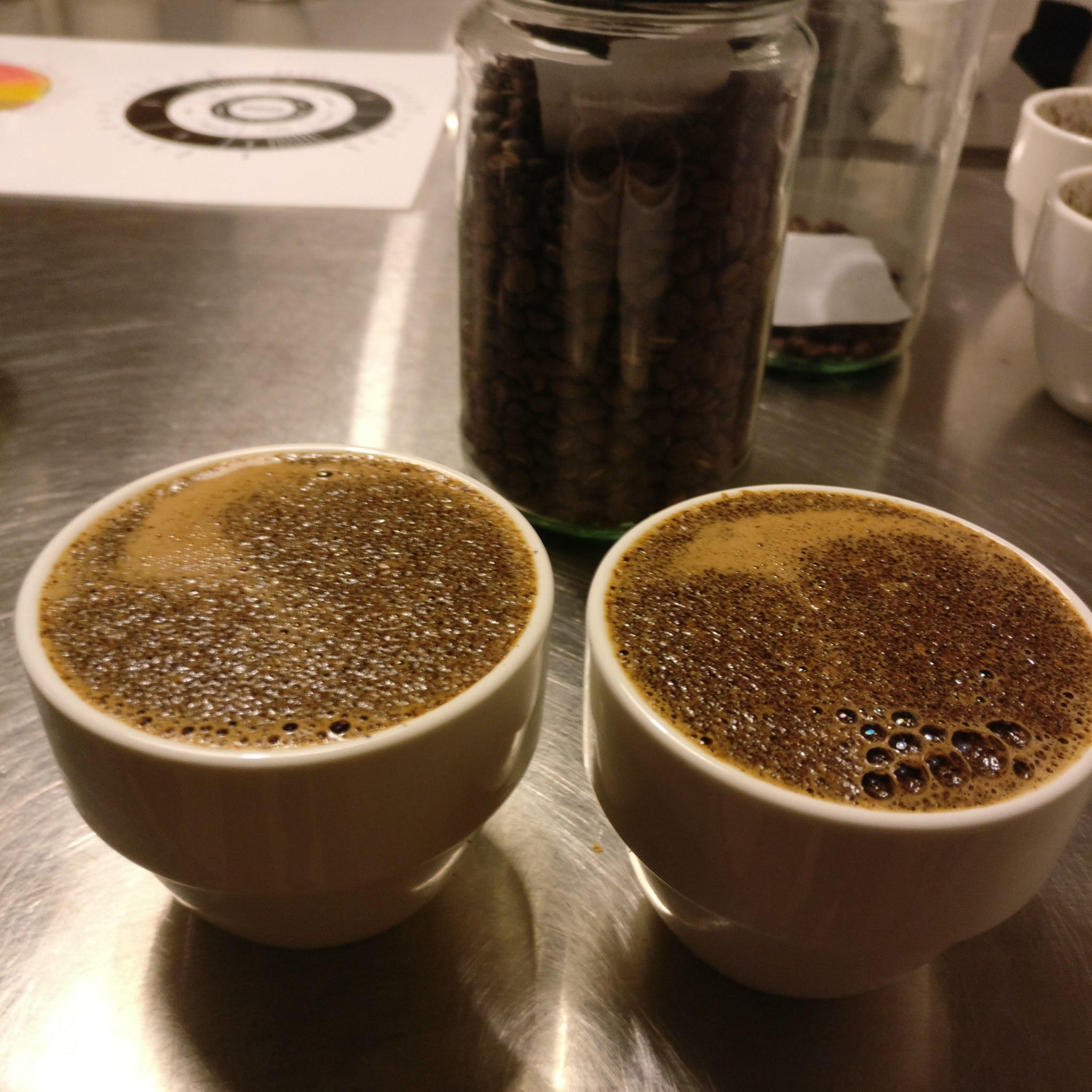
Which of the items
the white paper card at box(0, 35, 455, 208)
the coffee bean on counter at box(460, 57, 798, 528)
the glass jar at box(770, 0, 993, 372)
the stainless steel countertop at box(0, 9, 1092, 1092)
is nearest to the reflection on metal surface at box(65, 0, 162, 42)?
the white paper card at box(0, 35, 455, 208)

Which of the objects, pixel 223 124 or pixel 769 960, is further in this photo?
pixel 223 124

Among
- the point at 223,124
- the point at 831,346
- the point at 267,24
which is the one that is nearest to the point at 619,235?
the point at 831,346

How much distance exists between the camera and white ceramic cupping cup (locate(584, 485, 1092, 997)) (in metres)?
0.30

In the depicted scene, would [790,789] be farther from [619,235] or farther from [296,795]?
[619,235]

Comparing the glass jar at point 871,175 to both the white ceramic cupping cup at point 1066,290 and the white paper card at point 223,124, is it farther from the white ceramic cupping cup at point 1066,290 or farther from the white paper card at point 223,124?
the white paper card at point 223,124

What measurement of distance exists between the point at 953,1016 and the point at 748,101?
41cm

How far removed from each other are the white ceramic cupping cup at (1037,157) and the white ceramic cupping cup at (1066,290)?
0.17 feet

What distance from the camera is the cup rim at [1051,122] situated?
32.6 inches

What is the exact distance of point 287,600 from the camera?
1.23 feet

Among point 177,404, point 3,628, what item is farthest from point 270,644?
point 177,404

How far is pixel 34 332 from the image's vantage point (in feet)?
2.75

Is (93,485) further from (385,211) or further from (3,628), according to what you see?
(385,211)

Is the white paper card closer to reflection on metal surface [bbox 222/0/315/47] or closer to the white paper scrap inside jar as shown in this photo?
reflection on metal surface [bbox 222/0/315/47]

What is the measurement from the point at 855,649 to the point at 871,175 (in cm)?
56
